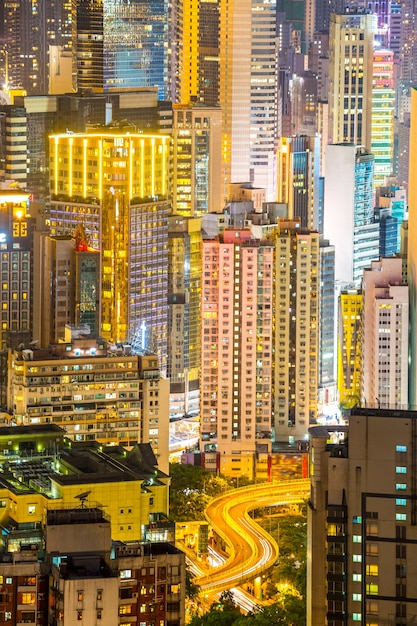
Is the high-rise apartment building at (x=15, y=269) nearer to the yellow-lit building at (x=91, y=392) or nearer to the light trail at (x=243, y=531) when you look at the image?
the light trail at (x=243, y=531)

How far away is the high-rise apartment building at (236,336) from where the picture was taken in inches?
2388

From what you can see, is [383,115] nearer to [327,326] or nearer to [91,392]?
[327,326]

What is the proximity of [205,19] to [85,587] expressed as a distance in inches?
2495

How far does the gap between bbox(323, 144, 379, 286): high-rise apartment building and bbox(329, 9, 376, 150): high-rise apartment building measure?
9.55m

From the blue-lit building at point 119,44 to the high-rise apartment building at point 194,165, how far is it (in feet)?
11.1

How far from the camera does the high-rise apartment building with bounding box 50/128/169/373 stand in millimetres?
62188

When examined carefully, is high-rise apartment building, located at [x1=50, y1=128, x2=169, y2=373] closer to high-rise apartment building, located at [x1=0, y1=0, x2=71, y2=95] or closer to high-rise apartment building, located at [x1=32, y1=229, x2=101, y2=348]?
high-rise apartment building, located at [x1=32, y1=229, x2=101, y2=348]

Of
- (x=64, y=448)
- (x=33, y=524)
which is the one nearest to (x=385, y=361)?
(x=64, y=448)

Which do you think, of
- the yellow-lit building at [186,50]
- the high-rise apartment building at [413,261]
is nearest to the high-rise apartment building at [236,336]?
the high-rise apartment building at [413,261]

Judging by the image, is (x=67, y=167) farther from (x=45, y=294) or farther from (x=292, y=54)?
(x=292, y=54)

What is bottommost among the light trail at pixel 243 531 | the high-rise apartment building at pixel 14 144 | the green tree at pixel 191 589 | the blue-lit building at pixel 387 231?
the light trail at pixel 243 531

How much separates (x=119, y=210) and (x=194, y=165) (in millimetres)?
16202

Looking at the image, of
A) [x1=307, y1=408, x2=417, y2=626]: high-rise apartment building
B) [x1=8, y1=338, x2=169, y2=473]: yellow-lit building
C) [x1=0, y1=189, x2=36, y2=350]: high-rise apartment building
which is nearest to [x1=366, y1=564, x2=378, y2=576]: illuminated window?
[x1=307, y1=408, x2=417, y2=626]: high-rise apartment building

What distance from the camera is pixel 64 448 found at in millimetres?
39125
